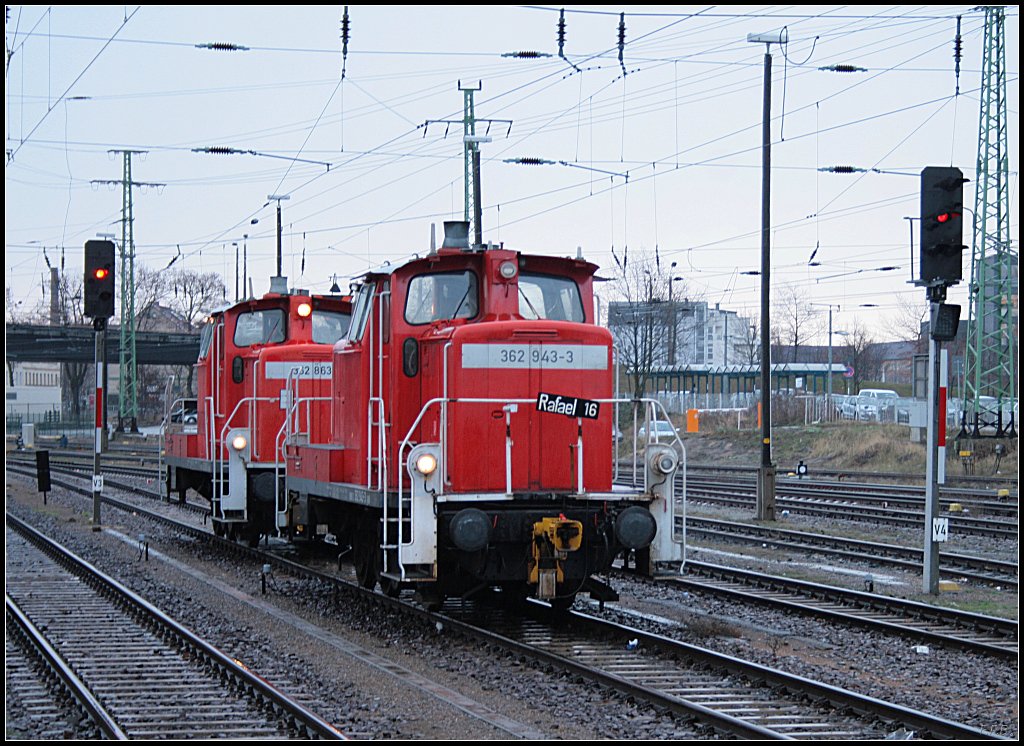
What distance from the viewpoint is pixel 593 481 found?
429 inches

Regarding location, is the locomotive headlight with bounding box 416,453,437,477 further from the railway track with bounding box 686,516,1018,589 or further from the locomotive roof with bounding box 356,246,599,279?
the railway track with bounding box 686,516,1018,589

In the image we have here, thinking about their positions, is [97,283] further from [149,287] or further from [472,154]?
[149,287]

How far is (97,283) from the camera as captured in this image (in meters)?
19.5

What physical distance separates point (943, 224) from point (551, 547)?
6.04m

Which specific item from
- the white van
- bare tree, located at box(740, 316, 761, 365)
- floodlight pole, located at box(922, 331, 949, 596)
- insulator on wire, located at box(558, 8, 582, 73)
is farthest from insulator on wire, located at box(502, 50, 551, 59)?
bare tree, located at box(740, 316, 761, 365)

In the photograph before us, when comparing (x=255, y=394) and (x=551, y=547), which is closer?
(x=551, y=547)

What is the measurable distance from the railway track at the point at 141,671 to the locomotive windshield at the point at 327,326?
4.93m

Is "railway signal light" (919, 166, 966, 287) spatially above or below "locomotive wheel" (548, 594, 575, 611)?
above

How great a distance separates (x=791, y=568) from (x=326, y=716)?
A: 9.12 metres

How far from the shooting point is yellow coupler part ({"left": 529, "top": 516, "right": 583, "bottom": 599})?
9.98m

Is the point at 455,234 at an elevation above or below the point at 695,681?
above

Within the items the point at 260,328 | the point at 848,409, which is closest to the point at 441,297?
the point at 260,328

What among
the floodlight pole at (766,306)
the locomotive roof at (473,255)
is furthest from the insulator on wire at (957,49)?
the locomotive roof at (473,255)

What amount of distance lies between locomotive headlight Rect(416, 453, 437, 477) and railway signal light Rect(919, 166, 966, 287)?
249 inches
